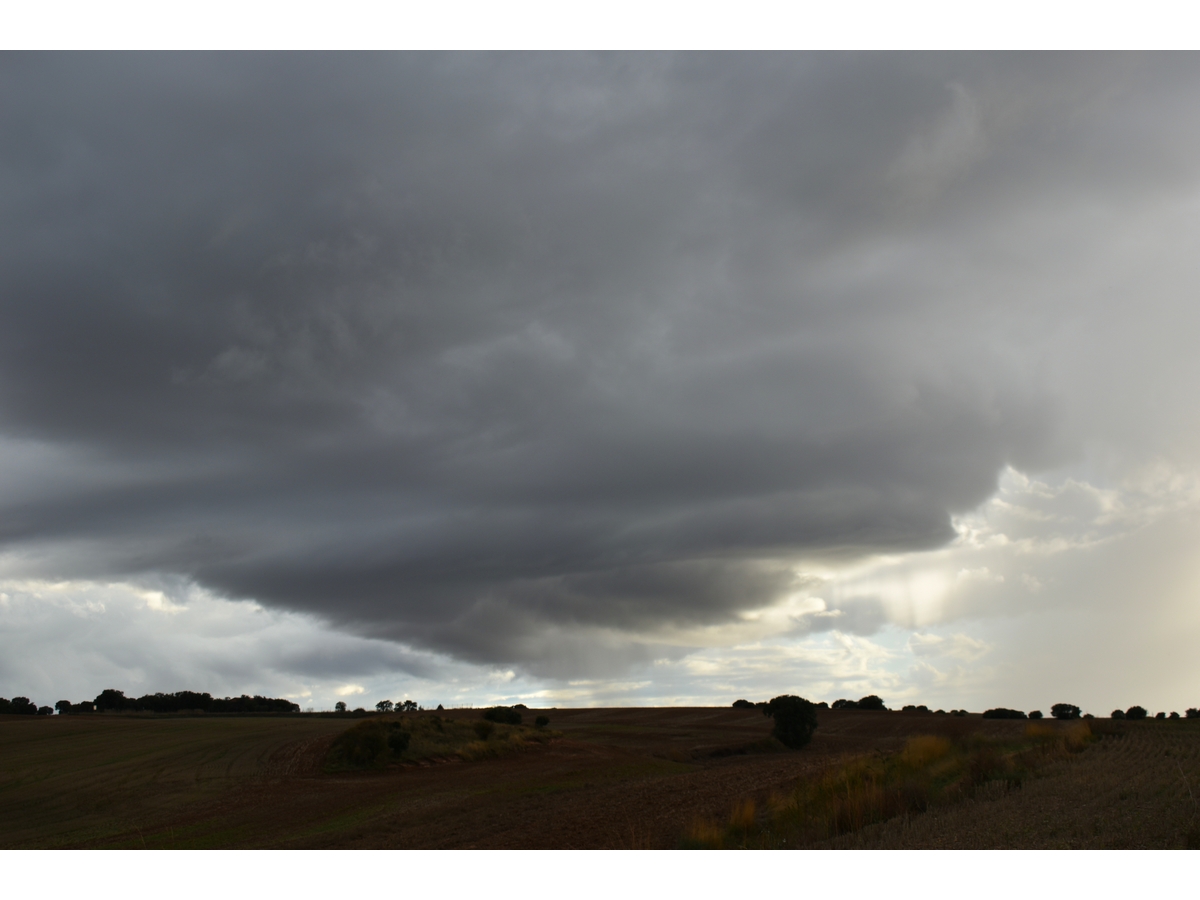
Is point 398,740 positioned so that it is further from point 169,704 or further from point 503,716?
point 169,704

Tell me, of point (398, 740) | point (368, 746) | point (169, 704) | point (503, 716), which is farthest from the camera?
point (169, 704)

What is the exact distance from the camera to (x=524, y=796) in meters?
30.8

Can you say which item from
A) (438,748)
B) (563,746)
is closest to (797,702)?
(563,746)

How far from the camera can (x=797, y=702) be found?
57781mm

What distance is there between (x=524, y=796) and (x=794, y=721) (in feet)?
102

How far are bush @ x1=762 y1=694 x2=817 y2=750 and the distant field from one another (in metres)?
0.95

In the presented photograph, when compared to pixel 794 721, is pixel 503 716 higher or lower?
lower

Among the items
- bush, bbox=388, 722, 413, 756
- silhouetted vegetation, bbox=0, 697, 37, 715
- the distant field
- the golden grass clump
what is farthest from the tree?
the golden grass clump

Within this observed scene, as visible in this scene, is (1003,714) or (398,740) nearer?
(398,740)

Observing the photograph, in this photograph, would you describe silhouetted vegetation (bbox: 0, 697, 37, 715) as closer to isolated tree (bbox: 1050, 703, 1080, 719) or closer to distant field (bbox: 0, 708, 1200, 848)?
distant field (bbox: 0, 708, 1200, 848)

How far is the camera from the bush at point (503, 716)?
Result: 68750 mm

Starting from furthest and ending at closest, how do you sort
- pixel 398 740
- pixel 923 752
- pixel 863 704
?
pixel 863 704
pixel 398 740
pixel 923 752

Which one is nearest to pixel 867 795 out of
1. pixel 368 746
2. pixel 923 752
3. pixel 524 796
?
pixel 524 796

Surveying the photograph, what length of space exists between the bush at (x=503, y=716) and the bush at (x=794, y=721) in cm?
2211
